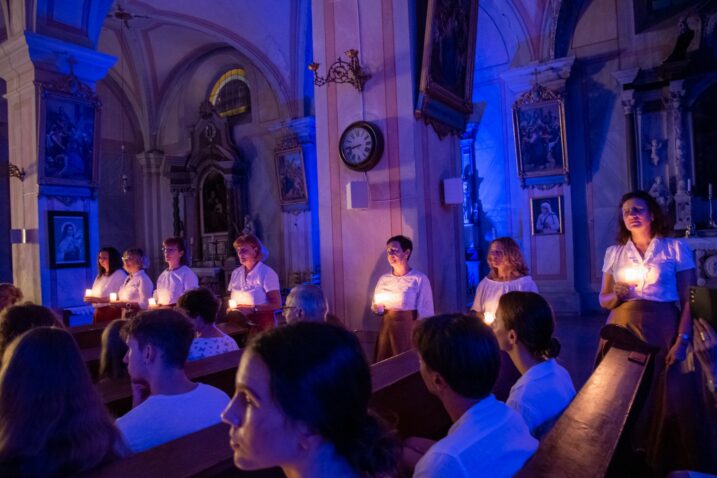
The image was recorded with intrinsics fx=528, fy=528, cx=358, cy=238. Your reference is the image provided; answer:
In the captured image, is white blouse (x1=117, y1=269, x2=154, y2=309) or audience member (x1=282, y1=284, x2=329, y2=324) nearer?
audience member (x1=282, y1=284, x2=329, y2=324)

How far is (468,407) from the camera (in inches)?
69.8

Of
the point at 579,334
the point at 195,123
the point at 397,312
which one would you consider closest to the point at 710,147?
the point at 579,334

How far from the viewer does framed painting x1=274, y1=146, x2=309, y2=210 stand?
1353 cm

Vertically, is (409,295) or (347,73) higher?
(347,73)

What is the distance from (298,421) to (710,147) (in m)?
11.1

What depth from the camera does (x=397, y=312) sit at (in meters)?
4.55

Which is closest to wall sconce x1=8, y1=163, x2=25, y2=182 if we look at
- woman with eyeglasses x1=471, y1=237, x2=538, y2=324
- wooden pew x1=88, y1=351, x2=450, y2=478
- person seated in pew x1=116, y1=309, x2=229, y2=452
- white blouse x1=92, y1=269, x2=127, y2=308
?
white blouse x1=92, y1=269, x2=127, y2=308

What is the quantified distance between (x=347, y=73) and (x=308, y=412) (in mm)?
4773

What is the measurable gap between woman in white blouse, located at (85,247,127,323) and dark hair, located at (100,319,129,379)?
3.40 m

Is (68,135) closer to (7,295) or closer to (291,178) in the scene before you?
(7,295)

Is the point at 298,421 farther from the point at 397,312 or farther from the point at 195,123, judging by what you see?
the point at 195,123

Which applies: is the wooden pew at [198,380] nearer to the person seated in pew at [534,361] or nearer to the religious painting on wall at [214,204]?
the person seated in pew at [534,361]

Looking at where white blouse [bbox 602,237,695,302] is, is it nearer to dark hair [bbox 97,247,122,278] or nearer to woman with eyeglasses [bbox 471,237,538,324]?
woman with eyeglasses [bbox 471,237,538,324]

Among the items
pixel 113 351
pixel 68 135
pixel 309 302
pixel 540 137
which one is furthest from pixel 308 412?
pixel 540 137
